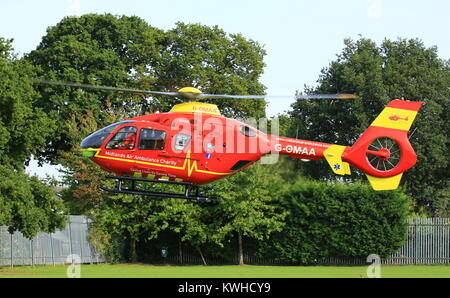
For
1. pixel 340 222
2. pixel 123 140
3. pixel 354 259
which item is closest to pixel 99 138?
pixel 123 140

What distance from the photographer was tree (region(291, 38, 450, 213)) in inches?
1984

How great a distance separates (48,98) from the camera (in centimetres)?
4878

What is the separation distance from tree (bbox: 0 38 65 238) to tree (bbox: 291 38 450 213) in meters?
22.0

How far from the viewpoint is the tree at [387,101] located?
50.4m

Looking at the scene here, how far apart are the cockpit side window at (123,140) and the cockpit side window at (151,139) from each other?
0.25 m

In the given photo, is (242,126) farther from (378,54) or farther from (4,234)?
(378,54)

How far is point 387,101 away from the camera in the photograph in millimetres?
50219

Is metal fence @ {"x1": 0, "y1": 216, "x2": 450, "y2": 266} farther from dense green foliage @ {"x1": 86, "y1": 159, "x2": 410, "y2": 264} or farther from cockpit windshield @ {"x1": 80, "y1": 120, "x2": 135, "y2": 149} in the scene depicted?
cockpit windshield @ {"x1": 80, "y1": 120, "x2": 135, "y2": 149}

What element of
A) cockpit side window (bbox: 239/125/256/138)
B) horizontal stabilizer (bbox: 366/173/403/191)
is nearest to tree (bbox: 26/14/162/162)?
cockpit side window (bbox: 239/125/256/138)

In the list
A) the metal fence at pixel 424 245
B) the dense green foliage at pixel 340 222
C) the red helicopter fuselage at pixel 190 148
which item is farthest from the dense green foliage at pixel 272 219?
the red helicopter fuselage at pixel 190 148

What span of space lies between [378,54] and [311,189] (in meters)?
18.4

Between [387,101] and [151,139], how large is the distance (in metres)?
31.8

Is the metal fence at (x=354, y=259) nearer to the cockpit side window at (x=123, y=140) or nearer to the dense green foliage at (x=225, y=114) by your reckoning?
the dense green foliage at (x=225, y=114)

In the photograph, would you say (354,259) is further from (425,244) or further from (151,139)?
(151,139)
